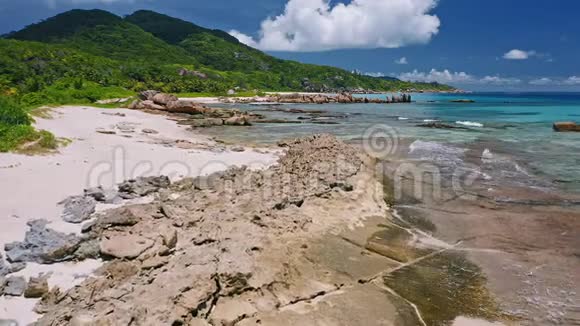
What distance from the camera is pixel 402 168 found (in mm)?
16125

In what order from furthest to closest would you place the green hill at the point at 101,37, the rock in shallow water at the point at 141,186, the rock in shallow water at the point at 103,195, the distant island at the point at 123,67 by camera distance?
the green hill at the point at 101,37 < the distant island at the point at 123,67 < the rock in shallow water at the point at 141,186 < the rock in shallow water at the point at 103,195

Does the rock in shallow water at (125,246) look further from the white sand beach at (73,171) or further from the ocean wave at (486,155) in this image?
the ocean wave at (486,155)

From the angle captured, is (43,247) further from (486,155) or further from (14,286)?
(486,155)

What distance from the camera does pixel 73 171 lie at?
11.1m

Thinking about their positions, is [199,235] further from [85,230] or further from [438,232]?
[438,232]

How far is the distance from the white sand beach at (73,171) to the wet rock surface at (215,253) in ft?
1.74

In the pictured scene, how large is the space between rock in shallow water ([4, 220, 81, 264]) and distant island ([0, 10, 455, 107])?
95.1ft

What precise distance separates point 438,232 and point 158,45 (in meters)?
160

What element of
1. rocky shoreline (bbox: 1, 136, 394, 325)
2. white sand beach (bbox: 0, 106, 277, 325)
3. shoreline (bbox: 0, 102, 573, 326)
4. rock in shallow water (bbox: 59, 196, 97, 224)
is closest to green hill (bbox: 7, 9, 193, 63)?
white sand beach (bbox: 0, 106, 277, 325)

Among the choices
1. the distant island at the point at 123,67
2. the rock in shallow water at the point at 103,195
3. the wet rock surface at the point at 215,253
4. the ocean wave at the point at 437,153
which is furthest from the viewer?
the distant island at the point at 123,67

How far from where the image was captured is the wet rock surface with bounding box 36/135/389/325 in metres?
4.80

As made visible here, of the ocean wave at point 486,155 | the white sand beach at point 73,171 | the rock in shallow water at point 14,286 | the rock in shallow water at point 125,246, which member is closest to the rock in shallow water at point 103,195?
the white sand beach at point 73,171

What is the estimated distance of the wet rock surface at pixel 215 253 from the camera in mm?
4805

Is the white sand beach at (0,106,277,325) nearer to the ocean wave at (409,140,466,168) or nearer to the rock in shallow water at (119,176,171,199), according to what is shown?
the rock in shallow water at (119,176,171,199)
